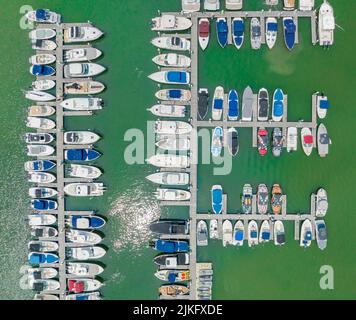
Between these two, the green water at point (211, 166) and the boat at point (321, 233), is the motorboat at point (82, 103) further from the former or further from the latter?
the boat at point (321, 233)

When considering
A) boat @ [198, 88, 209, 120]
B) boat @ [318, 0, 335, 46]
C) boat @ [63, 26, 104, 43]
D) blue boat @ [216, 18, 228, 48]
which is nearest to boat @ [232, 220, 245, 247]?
boat @ [198, 88, 209, 120]

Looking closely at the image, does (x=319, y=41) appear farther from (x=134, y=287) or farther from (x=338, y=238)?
(x=134, y=287)

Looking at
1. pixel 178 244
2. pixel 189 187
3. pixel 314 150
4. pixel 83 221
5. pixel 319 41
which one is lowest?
pixel 178 244

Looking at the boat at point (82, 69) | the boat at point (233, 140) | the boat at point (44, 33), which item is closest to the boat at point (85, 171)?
the boat at point (82, 69)

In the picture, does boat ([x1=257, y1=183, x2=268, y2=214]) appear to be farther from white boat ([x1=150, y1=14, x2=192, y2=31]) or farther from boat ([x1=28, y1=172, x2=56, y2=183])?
boat ([x1=28, y1=172, x2=56, y2=183])

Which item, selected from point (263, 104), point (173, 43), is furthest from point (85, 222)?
point (263, 104)
